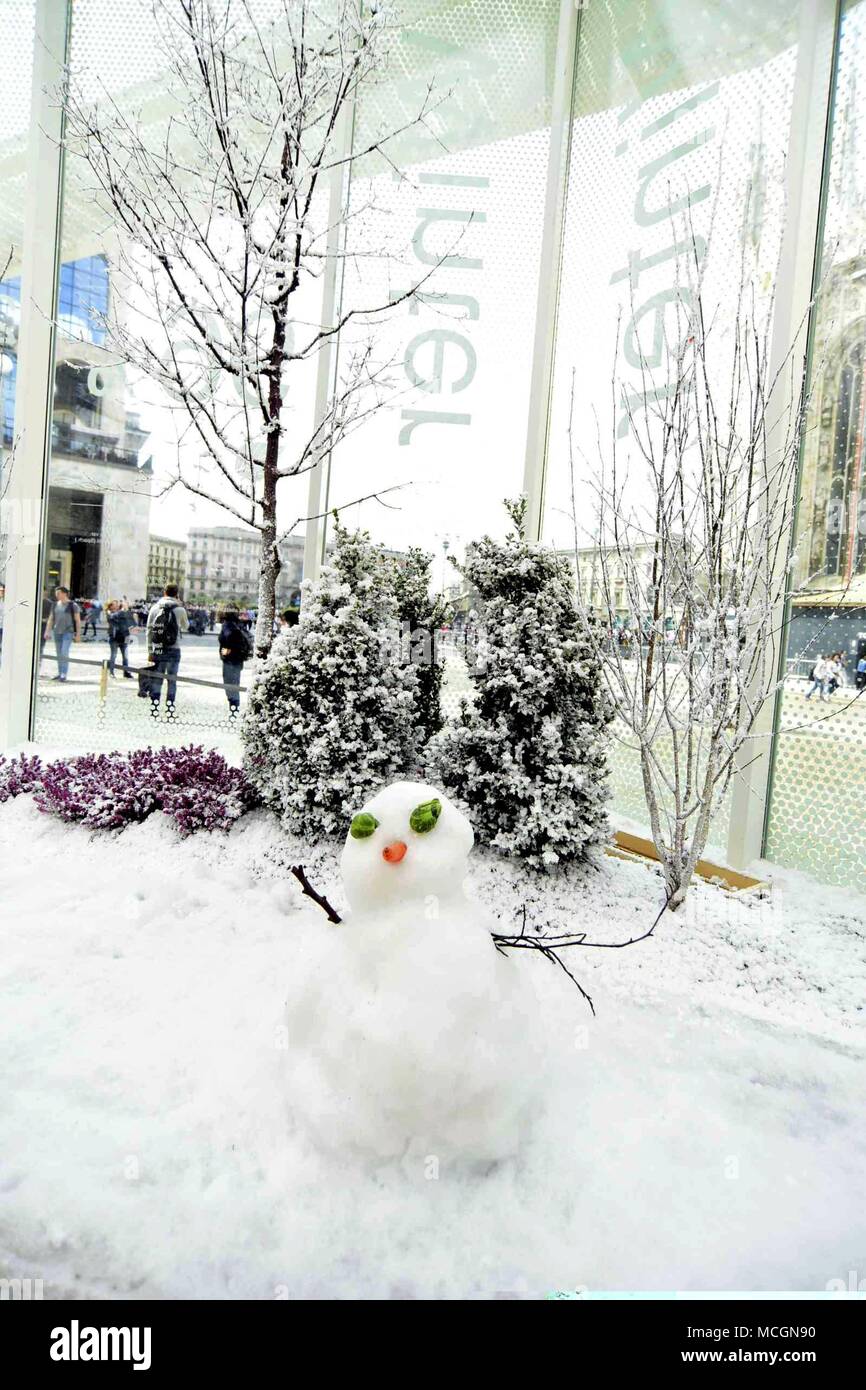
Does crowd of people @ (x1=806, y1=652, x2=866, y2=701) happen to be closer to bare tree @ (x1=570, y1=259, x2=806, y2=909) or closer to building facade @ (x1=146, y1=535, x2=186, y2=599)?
bare tree @ (x1=570, y1=259, x2=806, y2=909)

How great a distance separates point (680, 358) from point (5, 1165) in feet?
12.1

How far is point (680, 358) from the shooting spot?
11.0ft

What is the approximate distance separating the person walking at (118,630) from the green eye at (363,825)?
5.04 meters

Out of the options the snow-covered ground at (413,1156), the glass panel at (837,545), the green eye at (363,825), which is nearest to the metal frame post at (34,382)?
the snow-covered ground at (413,1156)

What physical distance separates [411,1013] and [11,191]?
7256 millimetres

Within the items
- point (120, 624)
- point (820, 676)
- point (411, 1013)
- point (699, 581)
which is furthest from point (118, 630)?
point (411, 1013)

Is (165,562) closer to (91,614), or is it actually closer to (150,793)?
(91,614)

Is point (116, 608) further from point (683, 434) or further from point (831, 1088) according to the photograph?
point (831, 1088)

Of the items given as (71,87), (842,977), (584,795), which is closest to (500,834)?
(584,795)

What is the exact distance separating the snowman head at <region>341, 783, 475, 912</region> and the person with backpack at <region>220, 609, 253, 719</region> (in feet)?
14.7

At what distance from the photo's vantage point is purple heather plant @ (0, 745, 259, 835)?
422 cm

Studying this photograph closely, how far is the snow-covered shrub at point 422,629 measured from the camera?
4.41 metres

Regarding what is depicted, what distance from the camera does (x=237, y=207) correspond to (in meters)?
4.41

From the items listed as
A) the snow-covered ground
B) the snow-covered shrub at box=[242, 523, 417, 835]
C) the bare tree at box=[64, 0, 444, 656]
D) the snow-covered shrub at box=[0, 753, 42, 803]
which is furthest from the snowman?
the snow-covered shrub at box=[0, 753, 42, 803]
